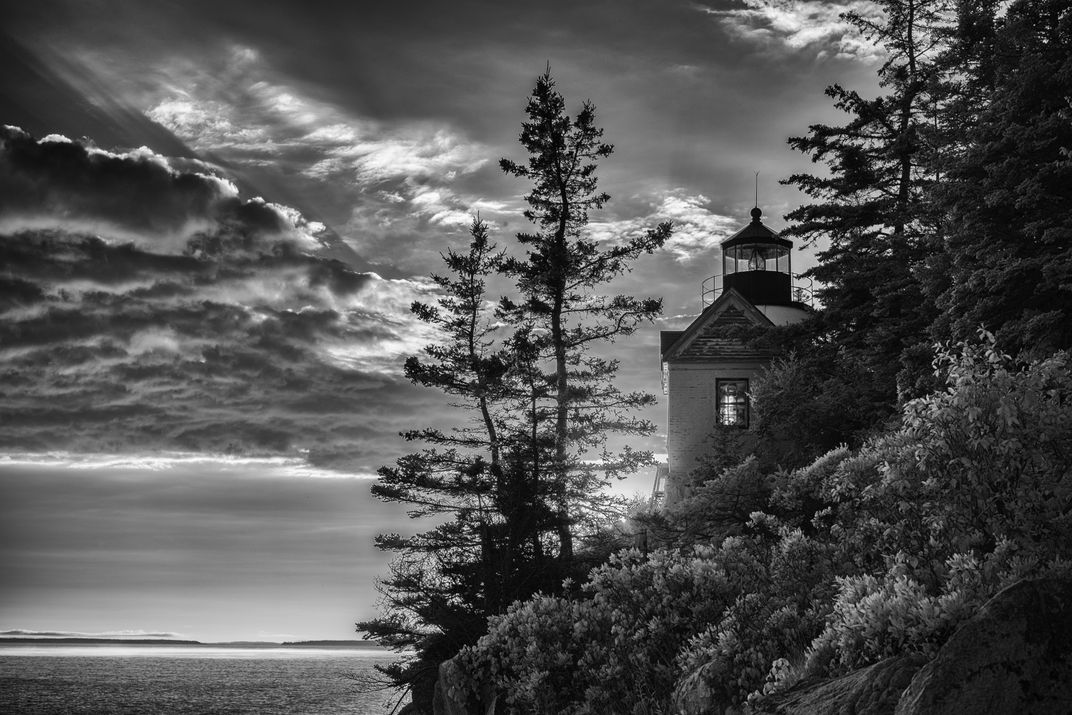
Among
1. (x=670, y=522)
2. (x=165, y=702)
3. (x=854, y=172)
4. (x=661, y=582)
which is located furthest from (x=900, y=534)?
(x=165, y=702)

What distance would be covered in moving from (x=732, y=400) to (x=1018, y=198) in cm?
A: 1740

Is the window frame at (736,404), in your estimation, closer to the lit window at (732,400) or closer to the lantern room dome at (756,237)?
the lit window at (732,400)

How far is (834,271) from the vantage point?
104 ft

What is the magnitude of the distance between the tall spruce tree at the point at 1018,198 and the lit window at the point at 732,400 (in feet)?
45.8

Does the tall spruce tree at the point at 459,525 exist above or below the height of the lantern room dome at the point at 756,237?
below

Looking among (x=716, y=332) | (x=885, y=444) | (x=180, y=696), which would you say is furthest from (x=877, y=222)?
(x=180, y=696)

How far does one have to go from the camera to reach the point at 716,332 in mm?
35844

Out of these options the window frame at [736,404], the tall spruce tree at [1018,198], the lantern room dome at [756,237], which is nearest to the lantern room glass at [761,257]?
the lantern room dome at [756,237]

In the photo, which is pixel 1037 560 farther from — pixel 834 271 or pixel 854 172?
pixel 854 172

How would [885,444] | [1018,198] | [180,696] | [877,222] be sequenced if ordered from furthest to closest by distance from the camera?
[180,696]
[877,222]
[1018,198]
[885,444]

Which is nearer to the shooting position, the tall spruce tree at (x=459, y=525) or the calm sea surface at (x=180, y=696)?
the tall spruce tree at (x=459, y=525)

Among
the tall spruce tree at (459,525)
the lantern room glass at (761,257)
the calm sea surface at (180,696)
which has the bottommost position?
the calm sea surface at (180,696)

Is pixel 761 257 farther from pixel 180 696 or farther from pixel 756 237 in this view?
pixel 180 696

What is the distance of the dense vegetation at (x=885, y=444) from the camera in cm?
989
